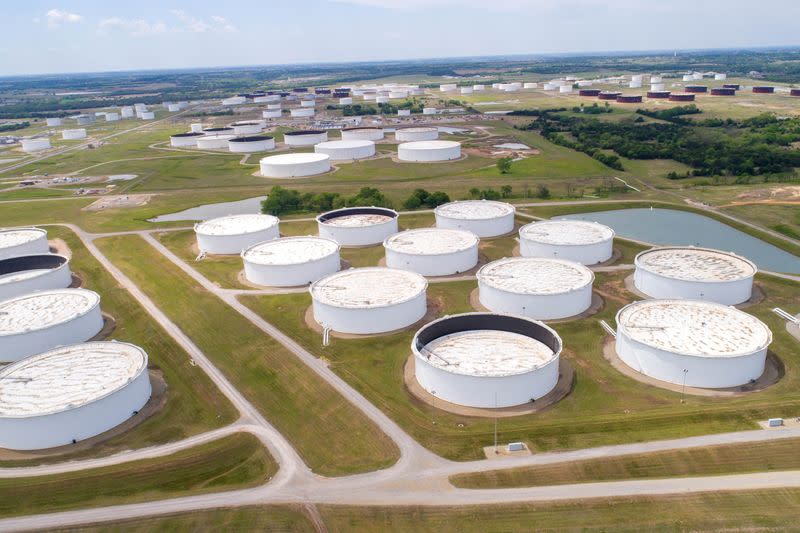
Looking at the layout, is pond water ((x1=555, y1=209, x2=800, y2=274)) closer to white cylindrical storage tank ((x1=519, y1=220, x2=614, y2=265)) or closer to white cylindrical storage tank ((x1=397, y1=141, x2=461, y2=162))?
white cylindrical storage tank ((x1=519, y1=220, x2=614, y2=265))

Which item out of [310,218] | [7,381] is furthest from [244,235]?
[7,381]

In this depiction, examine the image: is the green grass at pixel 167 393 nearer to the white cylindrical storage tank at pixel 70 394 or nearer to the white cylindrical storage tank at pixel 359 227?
the white cylindrical storage tank at pixel 70 394

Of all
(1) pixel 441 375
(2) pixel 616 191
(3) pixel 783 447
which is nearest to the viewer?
(3) pixel 783 447

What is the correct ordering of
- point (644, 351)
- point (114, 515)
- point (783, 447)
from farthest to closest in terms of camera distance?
point (644, 351) < point (783, 447) < point (114, 515)

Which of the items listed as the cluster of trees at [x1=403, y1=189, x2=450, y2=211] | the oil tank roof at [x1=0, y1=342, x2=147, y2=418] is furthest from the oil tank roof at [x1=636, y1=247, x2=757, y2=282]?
the oil tank roof at [x1=0, y1=342, x2=147, y2=418]

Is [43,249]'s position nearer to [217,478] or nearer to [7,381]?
[7,381]

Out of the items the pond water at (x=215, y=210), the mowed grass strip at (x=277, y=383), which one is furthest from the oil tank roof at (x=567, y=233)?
the pond water at (x=215, y=210)
